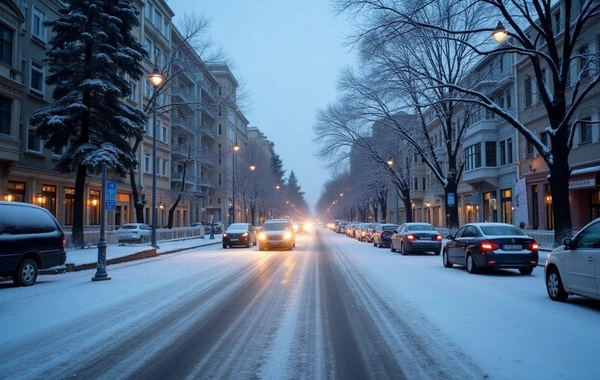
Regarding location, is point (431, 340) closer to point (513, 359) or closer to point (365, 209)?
point (513, 359)

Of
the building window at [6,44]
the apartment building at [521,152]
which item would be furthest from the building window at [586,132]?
the building window at [6,44]

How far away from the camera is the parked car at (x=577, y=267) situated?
8.91 metres

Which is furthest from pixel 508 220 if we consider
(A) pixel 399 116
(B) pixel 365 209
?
(B) pixel 365 209

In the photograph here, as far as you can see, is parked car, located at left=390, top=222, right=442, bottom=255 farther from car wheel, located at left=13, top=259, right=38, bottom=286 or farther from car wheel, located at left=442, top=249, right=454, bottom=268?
car wheel, located at left=13, top=259, right=38, bottom=286

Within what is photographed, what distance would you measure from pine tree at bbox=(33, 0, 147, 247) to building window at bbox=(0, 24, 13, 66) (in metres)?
2.01

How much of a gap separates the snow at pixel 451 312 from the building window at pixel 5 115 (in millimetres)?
14227

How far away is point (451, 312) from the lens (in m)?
9.20

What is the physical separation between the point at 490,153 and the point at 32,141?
3328 centimetres

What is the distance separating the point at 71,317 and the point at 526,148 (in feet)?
113

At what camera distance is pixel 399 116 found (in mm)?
41000

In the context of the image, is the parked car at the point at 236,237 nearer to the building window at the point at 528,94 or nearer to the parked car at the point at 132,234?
the parked car at the point at 132,234

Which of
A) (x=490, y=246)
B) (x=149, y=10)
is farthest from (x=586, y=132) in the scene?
(x=149, y=10)

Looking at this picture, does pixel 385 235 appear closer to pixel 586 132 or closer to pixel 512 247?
pixel 586 132

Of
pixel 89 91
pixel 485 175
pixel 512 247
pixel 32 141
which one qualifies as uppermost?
pixel 89 91
